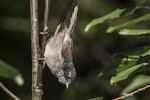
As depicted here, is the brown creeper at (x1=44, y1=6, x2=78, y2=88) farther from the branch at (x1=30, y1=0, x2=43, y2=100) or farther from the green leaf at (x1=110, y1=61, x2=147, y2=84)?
the branch at (x1=30, y1=0, x2=43, y2=100)

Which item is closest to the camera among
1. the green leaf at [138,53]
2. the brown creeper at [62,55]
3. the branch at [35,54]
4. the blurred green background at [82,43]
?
the branch at [35,54]

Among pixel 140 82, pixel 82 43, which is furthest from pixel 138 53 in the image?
pixel 82 43

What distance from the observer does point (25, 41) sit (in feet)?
17.8

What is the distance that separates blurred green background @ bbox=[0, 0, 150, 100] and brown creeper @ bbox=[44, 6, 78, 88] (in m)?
1.86

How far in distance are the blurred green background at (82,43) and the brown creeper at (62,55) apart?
1.86m

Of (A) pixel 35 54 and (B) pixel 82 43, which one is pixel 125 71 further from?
(B) pixel 82 43

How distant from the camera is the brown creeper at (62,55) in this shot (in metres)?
2.51

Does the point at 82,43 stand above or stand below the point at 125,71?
below

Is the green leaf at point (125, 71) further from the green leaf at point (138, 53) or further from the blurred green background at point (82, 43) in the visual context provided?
the blurred green background at point (82, 43)

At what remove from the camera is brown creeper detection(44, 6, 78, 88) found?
8.22ft

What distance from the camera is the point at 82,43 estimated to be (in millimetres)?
5008

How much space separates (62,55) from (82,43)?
248 cm

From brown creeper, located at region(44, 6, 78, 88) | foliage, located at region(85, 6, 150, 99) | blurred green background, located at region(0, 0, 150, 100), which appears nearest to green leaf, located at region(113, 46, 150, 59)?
foliage, located at region(85, 6, 150, 99)

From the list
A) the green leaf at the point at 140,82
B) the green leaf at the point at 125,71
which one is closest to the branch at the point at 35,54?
the green leaf at the point at 125,71
